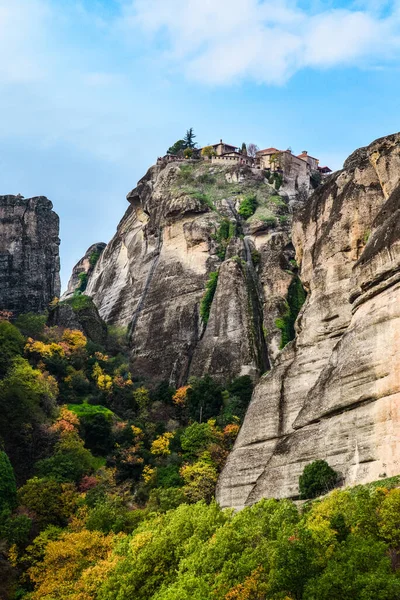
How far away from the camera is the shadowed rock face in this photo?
107ft

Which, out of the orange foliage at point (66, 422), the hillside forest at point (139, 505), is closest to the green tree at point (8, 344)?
the hillside forest at point (139, 505)

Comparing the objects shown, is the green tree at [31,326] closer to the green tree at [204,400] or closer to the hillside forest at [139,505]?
the hillside forest at [139,505]

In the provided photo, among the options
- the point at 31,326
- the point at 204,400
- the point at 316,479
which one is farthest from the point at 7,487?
the point at 31,326

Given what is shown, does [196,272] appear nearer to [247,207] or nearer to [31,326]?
[247,207]

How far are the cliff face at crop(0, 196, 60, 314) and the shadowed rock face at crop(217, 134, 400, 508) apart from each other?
32.1 m

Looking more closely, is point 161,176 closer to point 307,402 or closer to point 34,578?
point 307,402

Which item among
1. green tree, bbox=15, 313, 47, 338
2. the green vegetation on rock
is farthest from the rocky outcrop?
the green vegetation on rock

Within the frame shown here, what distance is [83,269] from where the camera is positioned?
96.5m

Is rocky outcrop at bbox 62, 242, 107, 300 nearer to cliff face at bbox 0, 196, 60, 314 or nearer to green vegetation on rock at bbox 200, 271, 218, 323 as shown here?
cliff face at bbox 0, 196, 60, 314

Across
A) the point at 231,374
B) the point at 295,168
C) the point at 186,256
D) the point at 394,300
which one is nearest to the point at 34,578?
the point at 394,300

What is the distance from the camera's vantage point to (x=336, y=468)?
3350cm

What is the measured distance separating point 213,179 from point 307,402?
4618cm

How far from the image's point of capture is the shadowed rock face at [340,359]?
1288 inches

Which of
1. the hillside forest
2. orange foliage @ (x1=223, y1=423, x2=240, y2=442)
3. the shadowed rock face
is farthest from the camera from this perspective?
orange foliage @ (x1=223, y1=423, x2=240, y2=442)
